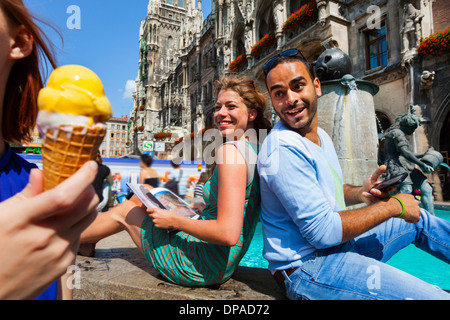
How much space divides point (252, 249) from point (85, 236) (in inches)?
111

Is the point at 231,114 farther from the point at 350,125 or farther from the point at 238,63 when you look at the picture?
the point at 238,63

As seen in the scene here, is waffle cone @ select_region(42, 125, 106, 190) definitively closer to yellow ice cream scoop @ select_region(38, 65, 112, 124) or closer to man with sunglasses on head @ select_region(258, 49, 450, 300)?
yellow ice cream scoop @ select_region(38, 65, 112, 124)

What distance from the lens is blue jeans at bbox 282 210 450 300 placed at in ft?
3.82

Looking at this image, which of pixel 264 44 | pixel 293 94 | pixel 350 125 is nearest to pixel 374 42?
pixel 264 44

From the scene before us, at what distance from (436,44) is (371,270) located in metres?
12.0

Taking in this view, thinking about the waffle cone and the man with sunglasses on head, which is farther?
the man with sunglasses on head

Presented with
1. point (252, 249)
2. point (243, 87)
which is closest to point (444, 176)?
point (252, 249)

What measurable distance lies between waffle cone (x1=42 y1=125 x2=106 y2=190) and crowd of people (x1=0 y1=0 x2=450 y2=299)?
0.10ft

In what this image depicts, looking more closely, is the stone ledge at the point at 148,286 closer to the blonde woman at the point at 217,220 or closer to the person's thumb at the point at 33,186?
the blonde woman at the point at 217,220

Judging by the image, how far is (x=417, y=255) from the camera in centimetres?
357

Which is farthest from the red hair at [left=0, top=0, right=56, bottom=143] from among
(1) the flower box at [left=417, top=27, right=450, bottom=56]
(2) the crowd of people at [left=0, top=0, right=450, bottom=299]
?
(1) the flower box at [left=417, top=27, right=450, bottom=56]

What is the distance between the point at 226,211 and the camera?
4.77 ft
